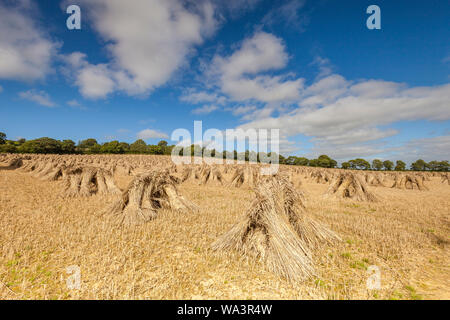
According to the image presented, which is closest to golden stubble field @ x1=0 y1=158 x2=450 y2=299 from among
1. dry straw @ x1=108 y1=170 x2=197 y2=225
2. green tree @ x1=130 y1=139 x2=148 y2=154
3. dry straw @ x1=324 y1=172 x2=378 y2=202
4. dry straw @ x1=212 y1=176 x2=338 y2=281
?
dry straw @ x1=212 y1=176 x2=338 y2=281

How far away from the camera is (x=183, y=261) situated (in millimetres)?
4734

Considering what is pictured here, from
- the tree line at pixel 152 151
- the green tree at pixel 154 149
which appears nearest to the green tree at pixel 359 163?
the tree line at pixel 152 151

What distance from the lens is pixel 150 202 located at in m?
8.73

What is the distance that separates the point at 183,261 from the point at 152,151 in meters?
105

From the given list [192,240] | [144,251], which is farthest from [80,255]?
[192,240]

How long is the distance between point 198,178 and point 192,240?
16664 mm

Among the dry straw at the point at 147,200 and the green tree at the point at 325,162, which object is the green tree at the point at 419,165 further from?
the dry straw at the point at 147,200

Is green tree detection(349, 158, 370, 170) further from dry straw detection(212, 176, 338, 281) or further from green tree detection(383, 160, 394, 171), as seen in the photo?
dry straw detection(212, 176, 338, 281)

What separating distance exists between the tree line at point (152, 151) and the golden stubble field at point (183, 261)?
7631cm

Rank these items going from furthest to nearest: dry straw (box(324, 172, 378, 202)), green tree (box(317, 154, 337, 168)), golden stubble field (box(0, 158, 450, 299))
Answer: green tree (box(317, 154, 337, 168)), dry straw (box(324, 172, 378, 202)), golden stubble field (box(0, 158, 450, 299))

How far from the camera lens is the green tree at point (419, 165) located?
103463 mm

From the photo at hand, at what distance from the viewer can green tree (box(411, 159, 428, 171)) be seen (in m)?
103

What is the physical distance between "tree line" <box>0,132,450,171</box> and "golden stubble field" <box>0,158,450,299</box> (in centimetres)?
7631
